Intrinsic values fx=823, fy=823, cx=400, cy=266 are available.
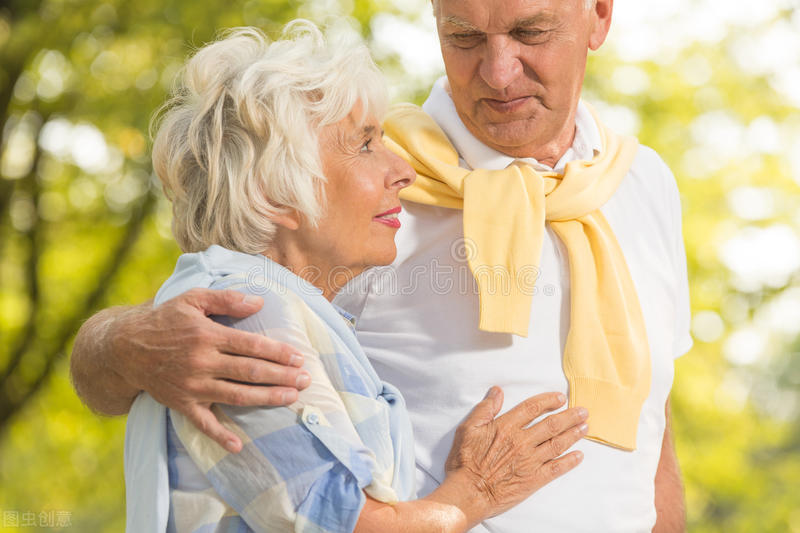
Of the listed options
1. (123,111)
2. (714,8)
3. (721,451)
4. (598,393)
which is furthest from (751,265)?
(598,393)

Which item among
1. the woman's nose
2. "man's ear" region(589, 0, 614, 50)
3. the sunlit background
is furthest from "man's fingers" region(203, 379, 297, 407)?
the sunlit background

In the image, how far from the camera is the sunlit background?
5953 mm

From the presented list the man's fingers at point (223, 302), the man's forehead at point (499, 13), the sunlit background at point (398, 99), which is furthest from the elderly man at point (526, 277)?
the sunlit background at point (398, 99)

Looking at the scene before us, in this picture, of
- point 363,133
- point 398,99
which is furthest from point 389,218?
point 398,99

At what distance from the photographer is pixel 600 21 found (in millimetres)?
2498

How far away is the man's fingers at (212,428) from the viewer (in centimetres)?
154

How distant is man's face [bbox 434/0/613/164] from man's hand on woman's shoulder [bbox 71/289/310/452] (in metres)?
1.07

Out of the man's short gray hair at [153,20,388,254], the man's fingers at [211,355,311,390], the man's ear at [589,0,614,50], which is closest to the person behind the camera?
the man's fingers at [211,355,311,390]

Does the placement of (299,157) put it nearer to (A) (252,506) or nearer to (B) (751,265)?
(A) (252,506)

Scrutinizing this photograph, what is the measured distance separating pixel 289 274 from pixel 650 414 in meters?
1.17

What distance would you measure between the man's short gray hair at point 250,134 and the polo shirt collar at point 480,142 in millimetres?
567

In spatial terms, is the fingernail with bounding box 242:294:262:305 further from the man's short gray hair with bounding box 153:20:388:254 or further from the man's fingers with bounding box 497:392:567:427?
the man's fingers with bounding box 497:392:567:427

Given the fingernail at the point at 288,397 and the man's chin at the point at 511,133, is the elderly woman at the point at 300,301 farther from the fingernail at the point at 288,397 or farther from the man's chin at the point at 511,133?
the man's chin at the point at 511,133

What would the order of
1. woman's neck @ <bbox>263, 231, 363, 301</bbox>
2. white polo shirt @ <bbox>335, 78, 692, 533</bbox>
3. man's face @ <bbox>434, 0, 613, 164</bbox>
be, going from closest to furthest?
woman's neck @ <bbox>263, 231, 363, 301</bbox>
white polo shirt @ <bbox>335, 78, 692, 533</bbox>
man's face @ <bbox>434, 0, 613, 164</bbox>
